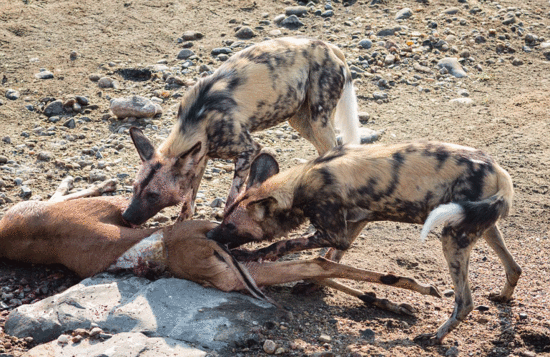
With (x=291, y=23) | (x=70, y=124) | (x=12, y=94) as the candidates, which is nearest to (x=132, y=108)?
(x=70, y=124)

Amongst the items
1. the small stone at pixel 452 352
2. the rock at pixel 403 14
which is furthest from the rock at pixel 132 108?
the small stone at pixel 452 352

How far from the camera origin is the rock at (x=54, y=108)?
8172mm

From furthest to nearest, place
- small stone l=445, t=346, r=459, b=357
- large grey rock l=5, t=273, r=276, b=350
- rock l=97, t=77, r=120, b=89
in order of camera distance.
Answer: rock l=97, t=77, r=120, b=89 → small stone l=445, t=346, r=459, b=357 → large grey rock l=5, t=273, r=276, b=350

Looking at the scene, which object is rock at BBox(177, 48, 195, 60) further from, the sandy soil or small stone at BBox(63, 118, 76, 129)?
small stone at BBox(63, 118, 76, 129)

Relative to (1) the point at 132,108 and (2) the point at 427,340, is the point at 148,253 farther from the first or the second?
(1) the point at 132,108

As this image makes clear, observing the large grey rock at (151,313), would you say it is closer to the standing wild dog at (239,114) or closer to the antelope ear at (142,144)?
the standing wild dog at (239,114)

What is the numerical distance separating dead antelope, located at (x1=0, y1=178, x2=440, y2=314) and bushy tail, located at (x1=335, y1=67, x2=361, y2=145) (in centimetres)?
205

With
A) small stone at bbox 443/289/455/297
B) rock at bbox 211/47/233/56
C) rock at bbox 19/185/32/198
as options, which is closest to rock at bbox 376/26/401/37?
rock at bbox 211/47/233/56

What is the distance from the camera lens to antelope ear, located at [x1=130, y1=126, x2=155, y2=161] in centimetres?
587

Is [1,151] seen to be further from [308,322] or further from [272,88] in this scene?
[308,322]

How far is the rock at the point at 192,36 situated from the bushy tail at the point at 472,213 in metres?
5.86

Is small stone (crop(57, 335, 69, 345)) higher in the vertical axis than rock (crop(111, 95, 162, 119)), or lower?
lower

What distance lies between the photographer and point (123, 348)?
14.4ft

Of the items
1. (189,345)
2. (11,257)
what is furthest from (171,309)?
(11,257)
